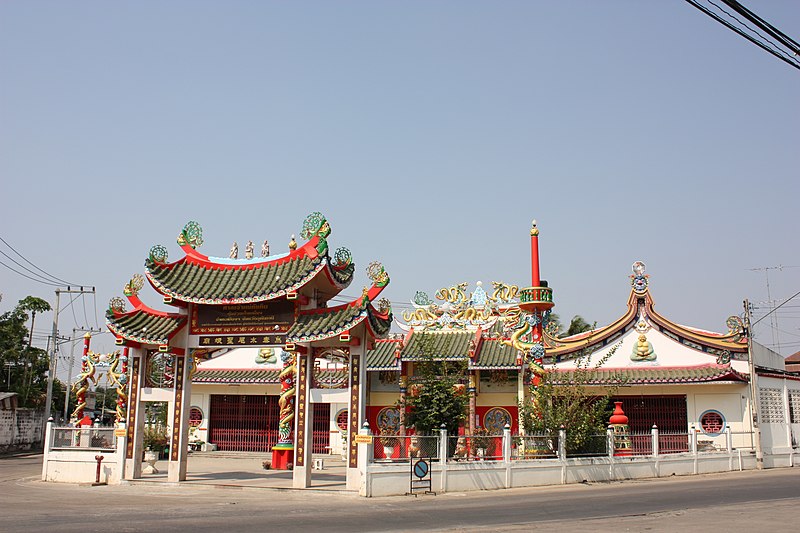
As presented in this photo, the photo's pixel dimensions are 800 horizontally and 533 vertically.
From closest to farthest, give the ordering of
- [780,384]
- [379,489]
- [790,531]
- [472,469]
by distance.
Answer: [790,531] → [379,489] → [472,469] → [780,384]

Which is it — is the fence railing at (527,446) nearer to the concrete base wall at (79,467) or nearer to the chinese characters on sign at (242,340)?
the chinese characters on sign at (242,340)

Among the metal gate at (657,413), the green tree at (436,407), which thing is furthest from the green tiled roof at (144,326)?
the metal gate at (657,413)

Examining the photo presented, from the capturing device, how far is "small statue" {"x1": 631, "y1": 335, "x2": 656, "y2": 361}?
30.6 metres

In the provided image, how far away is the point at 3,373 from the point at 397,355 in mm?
29704

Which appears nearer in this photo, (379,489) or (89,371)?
(379,489)

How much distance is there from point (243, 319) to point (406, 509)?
7678 millimetres

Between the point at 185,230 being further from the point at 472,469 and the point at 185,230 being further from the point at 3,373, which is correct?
the point at 3,373

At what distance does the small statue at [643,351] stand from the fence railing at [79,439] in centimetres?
2016

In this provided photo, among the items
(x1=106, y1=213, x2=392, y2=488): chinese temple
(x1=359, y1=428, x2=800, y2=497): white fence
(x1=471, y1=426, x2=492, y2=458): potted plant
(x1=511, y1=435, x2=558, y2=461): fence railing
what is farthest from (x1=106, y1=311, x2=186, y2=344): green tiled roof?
(x1=511, y1=435, x2=558, y2=461): fence railing

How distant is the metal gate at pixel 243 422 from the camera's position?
116ft

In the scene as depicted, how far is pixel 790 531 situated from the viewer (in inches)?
483

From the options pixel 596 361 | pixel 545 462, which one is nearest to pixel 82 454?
pixel 545 462

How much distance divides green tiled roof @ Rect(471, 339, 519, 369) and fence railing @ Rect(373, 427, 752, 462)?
6.67 m

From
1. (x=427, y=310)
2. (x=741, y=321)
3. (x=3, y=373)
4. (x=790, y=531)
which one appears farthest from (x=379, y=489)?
(x=3, y=373)
